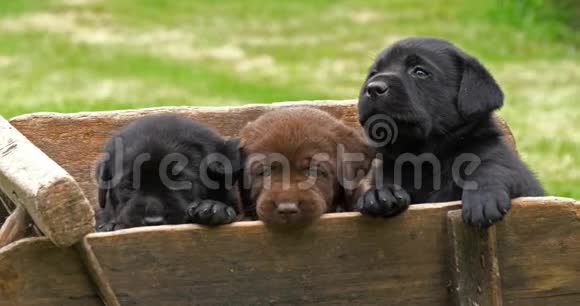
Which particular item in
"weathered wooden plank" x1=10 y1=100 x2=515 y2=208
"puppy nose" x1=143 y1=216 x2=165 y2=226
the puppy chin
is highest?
the puppy chin

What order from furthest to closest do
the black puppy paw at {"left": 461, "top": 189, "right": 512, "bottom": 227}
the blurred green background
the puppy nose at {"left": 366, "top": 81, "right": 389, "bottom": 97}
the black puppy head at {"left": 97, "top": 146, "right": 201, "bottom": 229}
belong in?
the blurred green background → the puppy nose at {"left": 366, "top": 81, "right": 389, "bottom": 97} → the black puppy head at {"left": 97, "top": 146, "right": 201, "bottom": 229} → the black puppy paw at {"left": 461, "top": 189, "right": 512, "bottom": 227}

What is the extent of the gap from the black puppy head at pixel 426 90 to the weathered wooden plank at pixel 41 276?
1.45 metres

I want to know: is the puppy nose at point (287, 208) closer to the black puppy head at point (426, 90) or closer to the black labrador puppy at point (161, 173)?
the black labrador puppy at point (161, 173)

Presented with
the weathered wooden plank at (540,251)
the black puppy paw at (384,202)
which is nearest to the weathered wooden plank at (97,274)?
the black puppy paw at (384,202)

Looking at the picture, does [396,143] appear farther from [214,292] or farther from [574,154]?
[574,154]

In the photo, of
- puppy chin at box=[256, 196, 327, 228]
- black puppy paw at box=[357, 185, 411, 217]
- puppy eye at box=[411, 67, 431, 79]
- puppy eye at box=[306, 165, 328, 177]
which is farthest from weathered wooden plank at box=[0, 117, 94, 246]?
puppy eye at box=[411, 67, 431, 79]

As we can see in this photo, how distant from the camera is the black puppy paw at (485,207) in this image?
371 cm

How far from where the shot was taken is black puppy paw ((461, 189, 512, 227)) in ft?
12.2

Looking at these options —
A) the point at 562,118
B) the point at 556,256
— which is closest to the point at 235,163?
the point at 556,256

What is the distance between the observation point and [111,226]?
4.34 metres

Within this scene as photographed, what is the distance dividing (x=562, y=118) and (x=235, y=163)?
7337 millimetres

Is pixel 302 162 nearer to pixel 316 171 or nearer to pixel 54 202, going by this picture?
pixel 316 171

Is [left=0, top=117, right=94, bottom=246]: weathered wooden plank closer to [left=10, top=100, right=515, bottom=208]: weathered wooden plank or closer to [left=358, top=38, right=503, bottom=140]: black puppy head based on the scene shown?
[left=358, top=38, right=503, bottom=140]: black puppy head

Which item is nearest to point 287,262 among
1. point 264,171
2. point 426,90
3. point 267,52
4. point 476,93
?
point 264,171
